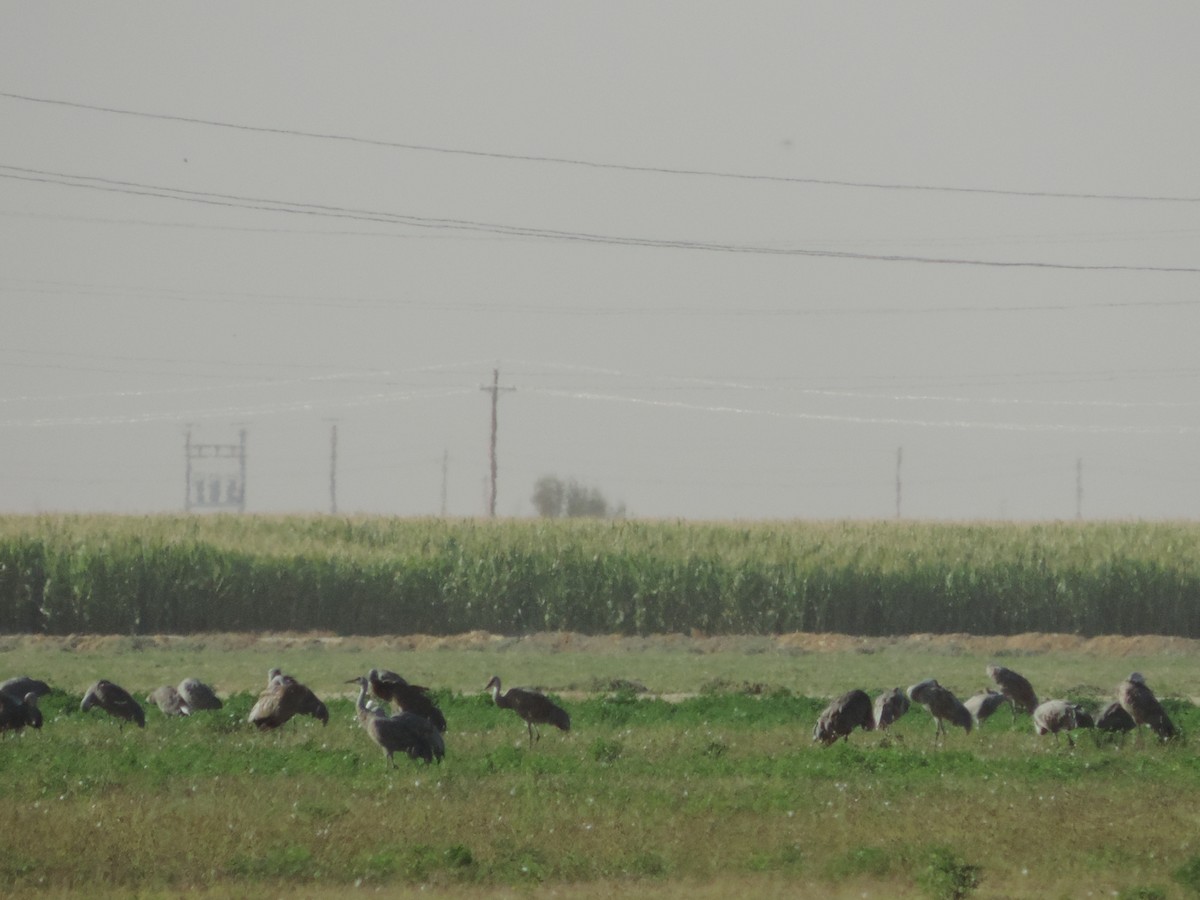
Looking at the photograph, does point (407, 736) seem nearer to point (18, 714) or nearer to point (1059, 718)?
point (18, 714)

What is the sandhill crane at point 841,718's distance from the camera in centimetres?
1981

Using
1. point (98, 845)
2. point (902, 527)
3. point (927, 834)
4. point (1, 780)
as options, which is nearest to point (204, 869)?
point (98, 845)

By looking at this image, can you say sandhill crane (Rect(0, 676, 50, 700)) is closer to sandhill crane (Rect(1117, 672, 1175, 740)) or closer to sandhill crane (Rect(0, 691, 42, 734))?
sandhill crane (Rect(0, 691, 42, 734))

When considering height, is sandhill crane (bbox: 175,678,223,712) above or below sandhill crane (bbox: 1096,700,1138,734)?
below

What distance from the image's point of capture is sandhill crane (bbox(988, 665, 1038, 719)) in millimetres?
23703

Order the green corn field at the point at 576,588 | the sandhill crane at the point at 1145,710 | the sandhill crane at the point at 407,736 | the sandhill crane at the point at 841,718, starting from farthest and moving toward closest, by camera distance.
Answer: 1. the green corn field at the point at 576,588
2. the sandhill crane at the point at 1145,710
3. the sandhill crane at the point at 841,718
4. the sandhill crane at the point at 407,736

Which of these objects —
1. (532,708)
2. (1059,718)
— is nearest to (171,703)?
(532,708)

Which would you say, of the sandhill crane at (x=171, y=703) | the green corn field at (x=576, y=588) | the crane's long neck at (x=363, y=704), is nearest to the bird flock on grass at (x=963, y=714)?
the crane's long neck at (x=363, y=704)

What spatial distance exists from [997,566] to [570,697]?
21183 millimetres

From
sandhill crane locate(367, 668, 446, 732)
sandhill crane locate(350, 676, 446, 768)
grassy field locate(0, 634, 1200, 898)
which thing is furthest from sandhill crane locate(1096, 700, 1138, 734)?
sandhill crane locate(350, 676, 446, 768)

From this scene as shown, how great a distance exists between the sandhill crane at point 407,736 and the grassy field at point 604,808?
0.68 feet

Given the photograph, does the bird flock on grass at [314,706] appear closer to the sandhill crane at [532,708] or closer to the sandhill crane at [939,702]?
the sandhill crane at [532,708]

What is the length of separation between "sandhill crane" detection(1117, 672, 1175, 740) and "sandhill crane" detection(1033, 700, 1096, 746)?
550 mm

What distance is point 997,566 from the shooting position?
4619 centimetres
